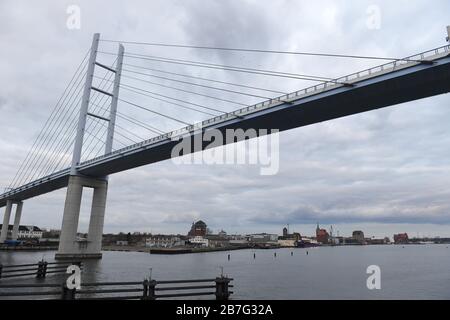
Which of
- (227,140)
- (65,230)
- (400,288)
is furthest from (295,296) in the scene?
(65,230)

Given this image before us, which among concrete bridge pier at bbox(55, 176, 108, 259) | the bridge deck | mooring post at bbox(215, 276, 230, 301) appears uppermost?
the bridge deck

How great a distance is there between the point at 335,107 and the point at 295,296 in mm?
18433

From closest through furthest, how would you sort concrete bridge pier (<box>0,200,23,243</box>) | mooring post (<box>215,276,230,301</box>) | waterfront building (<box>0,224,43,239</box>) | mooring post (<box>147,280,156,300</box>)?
mooring post (<box>147,280,156,300</box>)
mooring post (<box>215,276,230,301</box>)
concrete bridge pier (<box>0,200,23,243</box>)
waterfront building (<box>0,224,43,239</box>)

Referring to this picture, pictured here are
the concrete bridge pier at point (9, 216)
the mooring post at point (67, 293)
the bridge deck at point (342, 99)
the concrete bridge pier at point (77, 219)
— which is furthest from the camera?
the concrete bridge pier at point (9, 216)

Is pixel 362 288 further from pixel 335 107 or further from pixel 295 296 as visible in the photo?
pixel 335 107

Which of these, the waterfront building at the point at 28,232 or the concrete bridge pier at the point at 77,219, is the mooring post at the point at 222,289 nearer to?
the concrete bridge pier at the point at 77,219

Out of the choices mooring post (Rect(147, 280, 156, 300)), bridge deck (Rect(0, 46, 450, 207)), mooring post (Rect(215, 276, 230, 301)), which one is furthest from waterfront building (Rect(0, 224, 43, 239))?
mooring post (Rect(147, 280, 156, 300))

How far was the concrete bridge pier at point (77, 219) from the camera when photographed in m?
54.9

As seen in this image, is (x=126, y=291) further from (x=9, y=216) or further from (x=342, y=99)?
(x=9, y=216)

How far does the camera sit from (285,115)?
123 ft

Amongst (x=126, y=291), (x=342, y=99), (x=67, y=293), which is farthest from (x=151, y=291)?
(x=342, y=99)

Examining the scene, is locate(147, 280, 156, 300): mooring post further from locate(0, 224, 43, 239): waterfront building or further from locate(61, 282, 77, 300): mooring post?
locate(0, 224, 43, 239): waterfront building

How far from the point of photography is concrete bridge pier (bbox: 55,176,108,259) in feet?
180
